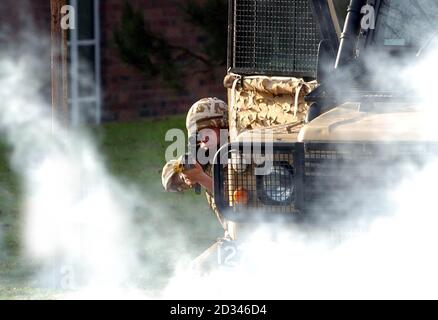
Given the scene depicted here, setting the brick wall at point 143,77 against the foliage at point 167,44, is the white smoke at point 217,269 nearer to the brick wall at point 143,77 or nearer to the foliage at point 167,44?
the foliage at point 167,44

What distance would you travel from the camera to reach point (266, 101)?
777cm

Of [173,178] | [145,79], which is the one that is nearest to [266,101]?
[173,178]

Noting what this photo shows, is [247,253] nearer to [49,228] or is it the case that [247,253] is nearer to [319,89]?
[319,89]

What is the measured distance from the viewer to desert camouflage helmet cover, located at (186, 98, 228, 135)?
7.98m

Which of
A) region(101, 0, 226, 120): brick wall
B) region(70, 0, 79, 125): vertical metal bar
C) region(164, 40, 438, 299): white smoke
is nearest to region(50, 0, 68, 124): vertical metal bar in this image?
region(164, 40, 438, 299): white smoke

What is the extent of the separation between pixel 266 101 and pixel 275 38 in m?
0.35

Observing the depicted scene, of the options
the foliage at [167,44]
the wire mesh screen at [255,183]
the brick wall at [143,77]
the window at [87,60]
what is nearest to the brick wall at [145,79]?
the brick wall at [143,77]

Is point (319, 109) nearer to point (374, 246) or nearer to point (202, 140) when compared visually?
point (374, 246)

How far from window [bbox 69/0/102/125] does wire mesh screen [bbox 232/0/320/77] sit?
29.9ft

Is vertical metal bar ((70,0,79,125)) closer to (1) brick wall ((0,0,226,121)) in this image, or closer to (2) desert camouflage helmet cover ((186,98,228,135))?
(1) brick wall ((0,0,226,121))

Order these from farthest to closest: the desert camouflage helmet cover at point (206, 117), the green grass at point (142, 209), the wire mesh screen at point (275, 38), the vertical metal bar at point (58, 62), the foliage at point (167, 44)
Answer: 1. the foliage at point (167, 44)
2. the green grass at point (142, 209)
3. the vertical metal bar at point (58, 62)
4. the desert camouflage helmet cover at point (206, 117)
5. the wire mesh screen at point (275, 38)

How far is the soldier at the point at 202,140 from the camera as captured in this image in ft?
25.8

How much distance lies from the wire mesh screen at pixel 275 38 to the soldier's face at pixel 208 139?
0.39 metres
